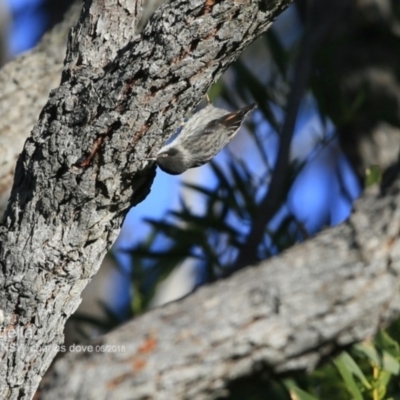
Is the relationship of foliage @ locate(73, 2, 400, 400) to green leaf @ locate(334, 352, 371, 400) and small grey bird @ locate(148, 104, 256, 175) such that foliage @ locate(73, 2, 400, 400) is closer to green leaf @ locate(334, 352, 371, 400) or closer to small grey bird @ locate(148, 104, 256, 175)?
green leaf @ locate(334, 352, 371, 400)

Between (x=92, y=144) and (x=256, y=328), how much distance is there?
4.13 feet

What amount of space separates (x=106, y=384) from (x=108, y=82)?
134 cm

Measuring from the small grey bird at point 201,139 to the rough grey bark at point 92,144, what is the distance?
228 mm

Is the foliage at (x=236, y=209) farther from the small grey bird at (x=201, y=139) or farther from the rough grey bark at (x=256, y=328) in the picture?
the small grey bird at (x=201, y=139)

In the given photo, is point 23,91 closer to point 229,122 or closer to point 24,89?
point 24,89

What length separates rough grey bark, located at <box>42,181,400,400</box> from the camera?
8.30ft

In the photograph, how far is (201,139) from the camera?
1889 millimetres

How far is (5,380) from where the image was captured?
1.61 meters

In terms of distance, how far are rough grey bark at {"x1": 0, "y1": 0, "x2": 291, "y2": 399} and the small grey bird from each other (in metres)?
0.23

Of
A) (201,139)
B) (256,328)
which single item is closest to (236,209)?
(256,328)

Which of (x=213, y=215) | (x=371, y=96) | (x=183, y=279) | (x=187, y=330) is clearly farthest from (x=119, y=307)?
(x=183, y=279)

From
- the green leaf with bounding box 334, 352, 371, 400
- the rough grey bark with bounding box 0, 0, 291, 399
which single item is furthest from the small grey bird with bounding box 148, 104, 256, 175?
the green leaf with bounding box 334, 352, 371, 400

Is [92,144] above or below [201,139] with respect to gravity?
below

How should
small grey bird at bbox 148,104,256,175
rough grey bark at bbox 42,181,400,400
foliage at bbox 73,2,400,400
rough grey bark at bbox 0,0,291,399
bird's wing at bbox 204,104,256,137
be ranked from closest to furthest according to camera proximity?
rough grey bark at bbox 0,0,291,399 < small grey bird at bbox 148,104,256,175 < bird's wing at bbox 204,104,256,137 < rough grey bark at bbox 42,181,400,400 < foliage at bbox 73,2,400,400
